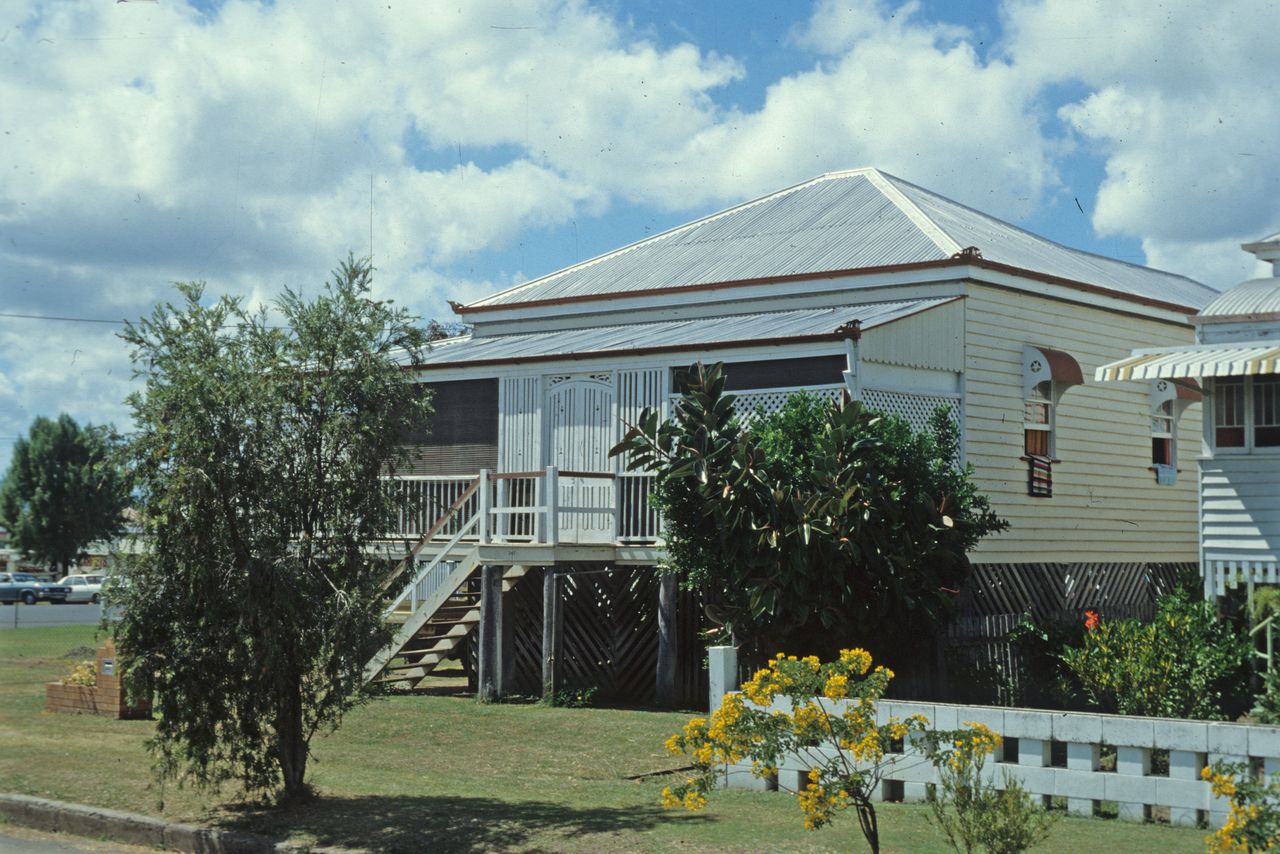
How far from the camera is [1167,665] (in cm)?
1390

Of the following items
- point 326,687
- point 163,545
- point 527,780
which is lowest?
point 527,780

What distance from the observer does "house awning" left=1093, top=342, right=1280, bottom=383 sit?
582 inches

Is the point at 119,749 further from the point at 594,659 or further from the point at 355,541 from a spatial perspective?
the point at 594,659

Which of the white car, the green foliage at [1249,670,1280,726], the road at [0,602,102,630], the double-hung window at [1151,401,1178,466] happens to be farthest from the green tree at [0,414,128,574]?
the green foliage at [1249,670,1280,726]

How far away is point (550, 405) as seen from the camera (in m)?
20.9

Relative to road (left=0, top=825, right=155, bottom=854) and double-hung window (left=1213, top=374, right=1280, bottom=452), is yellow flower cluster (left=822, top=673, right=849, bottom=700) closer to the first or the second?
road (left=0, top=825, right=155, bottom=854)

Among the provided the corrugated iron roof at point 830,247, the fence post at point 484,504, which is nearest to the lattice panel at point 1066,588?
the corrugated iron roof at point 830,247

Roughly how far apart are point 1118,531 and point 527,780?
13251 mm

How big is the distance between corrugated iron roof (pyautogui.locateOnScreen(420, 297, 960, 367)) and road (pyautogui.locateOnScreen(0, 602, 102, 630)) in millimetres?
18839

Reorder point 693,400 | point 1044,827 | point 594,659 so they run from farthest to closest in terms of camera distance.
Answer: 1. point 594,659
2. point 693,400
3. point 1044,827

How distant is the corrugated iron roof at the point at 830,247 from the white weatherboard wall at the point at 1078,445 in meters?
0.77

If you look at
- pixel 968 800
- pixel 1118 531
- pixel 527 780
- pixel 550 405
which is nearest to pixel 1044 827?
pixel 968 800

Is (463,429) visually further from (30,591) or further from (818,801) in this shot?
(30,591)

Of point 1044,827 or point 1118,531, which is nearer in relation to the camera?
point 1044,827
